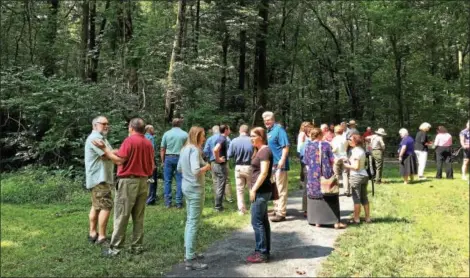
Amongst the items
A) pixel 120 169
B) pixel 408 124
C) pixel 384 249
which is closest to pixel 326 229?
pixel 384 249

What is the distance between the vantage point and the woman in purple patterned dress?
7.98 meters

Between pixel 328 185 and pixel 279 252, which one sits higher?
pixel 328 185

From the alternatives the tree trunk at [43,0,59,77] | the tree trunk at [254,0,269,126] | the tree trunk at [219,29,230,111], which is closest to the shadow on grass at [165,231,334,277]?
the tree trunk at [43,0,59,77]

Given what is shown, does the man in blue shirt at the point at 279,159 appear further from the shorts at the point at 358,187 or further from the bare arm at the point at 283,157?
the shorts at the point at 358,187

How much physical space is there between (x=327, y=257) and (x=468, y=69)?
2944cm

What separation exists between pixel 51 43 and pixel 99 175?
50.4 ft

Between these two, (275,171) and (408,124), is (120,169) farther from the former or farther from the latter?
(408,124)

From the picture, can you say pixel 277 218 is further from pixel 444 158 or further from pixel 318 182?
pixel 444 158

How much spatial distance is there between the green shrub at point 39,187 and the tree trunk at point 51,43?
23.7ft

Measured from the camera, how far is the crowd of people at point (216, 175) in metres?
6.23

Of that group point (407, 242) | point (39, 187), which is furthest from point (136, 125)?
point (39, 187)

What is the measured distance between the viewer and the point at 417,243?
697 centimetres

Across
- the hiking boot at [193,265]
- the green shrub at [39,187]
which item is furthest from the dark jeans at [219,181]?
the green shrub at [39,187]

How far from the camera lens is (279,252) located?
6.72m
